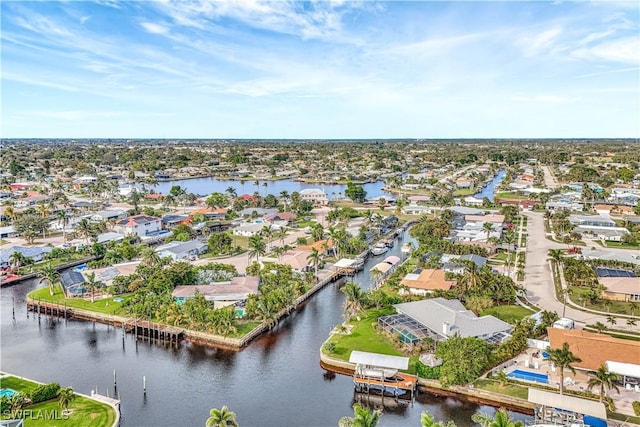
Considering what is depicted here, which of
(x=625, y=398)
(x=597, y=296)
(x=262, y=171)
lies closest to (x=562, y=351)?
(x=625, y=398)

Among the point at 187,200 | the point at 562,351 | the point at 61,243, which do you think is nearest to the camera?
the point at 562,351

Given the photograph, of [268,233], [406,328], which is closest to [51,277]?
[268,233]

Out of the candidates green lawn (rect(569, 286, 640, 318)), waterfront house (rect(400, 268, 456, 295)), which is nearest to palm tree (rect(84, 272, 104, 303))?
waterfront house (rect(400, 268, 456, 295))

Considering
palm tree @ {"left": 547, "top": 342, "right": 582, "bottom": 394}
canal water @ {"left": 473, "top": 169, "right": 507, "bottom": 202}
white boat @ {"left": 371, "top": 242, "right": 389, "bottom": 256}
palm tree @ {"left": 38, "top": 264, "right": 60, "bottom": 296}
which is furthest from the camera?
canal water @ {"left": 473, "top": 169, "right": 507, "bottom": 202}

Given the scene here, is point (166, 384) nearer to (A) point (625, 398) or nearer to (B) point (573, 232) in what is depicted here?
(A) point (625, 398)

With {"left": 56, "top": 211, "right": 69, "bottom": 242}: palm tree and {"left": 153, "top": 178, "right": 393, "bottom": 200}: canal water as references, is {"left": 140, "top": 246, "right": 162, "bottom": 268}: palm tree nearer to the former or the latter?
{"left": 56, "top": 211, "right": 69, "bottom": 242}: palm tree

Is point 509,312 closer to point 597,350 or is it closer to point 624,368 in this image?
point 597,350
